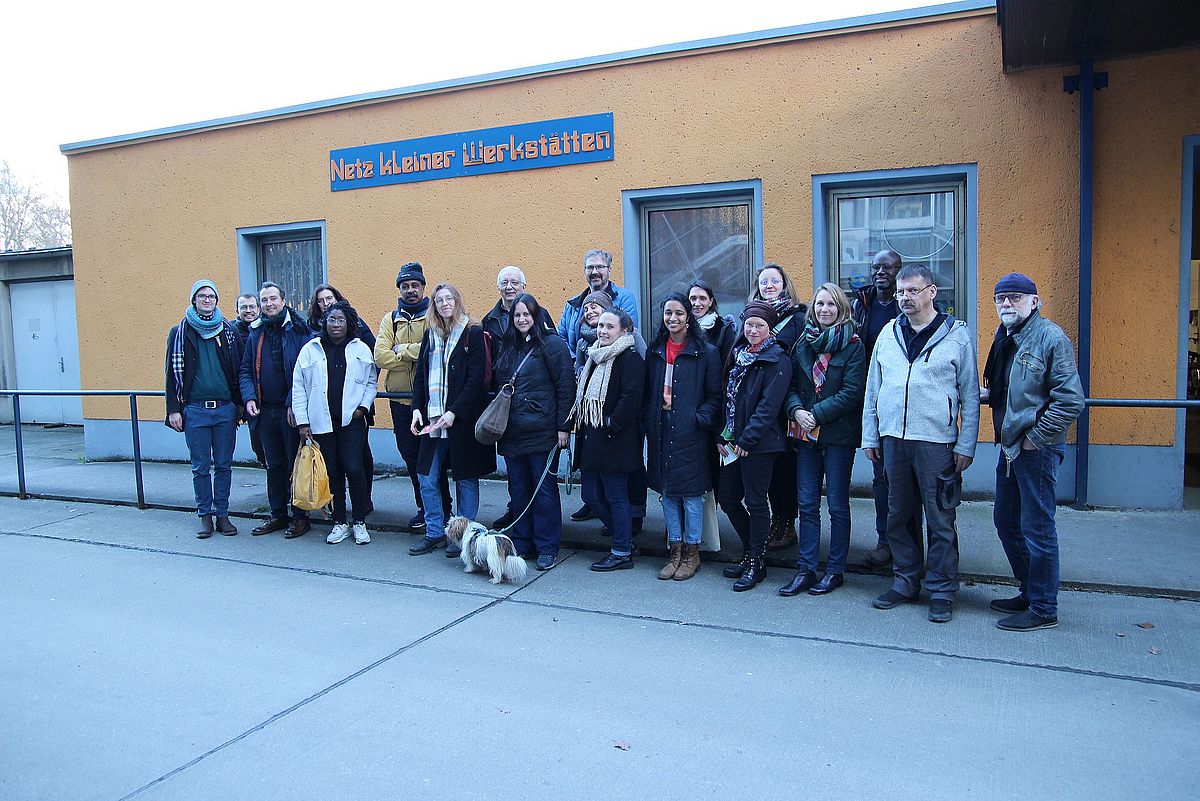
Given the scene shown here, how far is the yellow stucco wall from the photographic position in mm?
6852

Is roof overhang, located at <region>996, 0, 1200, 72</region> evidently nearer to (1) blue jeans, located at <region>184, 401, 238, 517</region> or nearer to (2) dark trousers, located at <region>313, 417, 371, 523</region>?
(2) dark trousers, located at <region>313, 417, 371, 523</region>

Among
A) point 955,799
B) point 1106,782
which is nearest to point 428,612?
point 955,799

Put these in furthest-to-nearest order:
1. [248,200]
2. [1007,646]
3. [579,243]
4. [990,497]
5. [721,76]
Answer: [248,200], [579,243], [721,76], [990,497], [1007,646]

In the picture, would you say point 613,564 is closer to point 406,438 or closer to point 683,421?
point 683,421

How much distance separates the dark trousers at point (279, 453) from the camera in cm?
699

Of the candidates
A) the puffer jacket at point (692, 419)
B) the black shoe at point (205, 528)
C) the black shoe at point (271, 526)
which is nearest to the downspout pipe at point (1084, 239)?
the puffer jacket at point (692, 419)

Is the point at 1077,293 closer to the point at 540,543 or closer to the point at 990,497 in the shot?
the point at 990,497

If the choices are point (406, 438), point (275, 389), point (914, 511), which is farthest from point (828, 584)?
point (275, 389)

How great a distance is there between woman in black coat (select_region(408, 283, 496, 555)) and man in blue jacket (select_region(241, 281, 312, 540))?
1179mm

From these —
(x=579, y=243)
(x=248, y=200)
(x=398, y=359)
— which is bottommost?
(x=398, y=359)

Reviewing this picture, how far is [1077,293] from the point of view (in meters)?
6.99

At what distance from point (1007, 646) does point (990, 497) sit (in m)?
3.26

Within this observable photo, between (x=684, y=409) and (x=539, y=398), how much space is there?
3.24 feet

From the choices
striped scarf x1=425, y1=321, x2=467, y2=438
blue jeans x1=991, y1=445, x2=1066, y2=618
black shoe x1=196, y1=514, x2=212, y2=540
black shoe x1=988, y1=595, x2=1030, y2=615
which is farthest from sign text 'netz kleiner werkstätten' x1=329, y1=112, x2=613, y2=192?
black shoe x1=988, y1=595, x2=1030, y2=615
